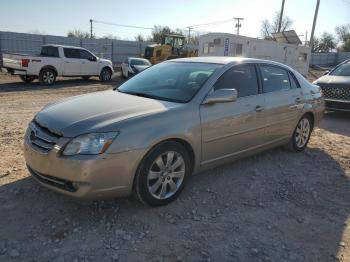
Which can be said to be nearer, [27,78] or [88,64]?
[27,78]

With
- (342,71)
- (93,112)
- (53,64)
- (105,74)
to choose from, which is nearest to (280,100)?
(93,112)

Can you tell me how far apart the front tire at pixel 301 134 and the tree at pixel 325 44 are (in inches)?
3050

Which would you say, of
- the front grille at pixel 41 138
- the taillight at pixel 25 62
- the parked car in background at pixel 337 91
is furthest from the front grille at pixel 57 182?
the taillight at pixel 25 62

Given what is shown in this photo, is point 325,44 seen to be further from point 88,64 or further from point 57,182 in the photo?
point 57,182

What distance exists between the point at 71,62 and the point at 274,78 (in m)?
13.7

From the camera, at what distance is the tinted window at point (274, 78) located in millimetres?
5227

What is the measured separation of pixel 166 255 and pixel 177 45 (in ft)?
83.3

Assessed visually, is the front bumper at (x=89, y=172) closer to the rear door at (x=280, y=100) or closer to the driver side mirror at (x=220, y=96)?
the driver side mirror at (x=220, y=96)

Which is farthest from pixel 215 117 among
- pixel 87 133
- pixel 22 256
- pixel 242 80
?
pixel 22 256

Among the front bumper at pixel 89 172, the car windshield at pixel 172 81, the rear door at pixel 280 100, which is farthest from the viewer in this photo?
the rear door at pixel 280 100

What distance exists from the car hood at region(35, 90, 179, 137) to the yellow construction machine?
21.3 m

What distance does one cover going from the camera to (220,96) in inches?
165

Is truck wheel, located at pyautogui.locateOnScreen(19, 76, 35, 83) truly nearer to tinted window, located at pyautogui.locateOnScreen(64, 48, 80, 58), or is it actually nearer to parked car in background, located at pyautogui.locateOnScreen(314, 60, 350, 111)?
tinted window, located at pyautogui.locateOnScreen(64, 48, 80, 58)

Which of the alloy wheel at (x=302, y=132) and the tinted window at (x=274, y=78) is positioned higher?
the tinted window at (x=274, y=78)
